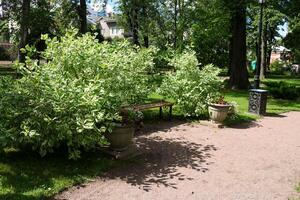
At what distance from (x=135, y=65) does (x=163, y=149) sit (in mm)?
2336

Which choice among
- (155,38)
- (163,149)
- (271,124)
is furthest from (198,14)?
(163,149)

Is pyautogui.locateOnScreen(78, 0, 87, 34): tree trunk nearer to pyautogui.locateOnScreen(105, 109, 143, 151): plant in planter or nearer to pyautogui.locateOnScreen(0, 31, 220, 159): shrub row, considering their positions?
pyautogui.locateOnScreen(0, 31, 220, 159): shrub row

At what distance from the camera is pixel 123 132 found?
6562 millimetres

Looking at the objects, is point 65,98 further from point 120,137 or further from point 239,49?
point 239,49

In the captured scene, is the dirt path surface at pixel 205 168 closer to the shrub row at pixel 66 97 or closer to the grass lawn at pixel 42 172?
the grass lawn at pixel 42 172

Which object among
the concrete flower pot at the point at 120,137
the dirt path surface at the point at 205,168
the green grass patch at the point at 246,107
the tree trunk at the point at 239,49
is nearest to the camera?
the dirt path surface at the point at 205,168

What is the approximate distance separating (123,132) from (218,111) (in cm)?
408

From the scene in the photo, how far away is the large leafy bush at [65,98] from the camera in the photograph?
562 cm

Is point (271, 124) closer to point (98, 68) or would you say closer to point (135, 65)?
point (135, 65)

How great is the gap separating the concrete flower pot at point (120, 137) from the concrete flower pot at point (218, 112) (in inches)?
151

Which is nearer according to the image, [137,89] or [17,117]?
[17,117]

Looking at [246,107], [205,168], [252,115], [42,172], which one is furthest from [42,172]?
[246,107]

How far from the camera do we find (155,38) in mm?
23594

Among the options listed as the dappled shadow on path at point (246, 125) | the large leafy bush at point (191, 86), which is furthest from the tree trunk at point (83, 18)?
the dappled shadow on path at point (246, 125)
